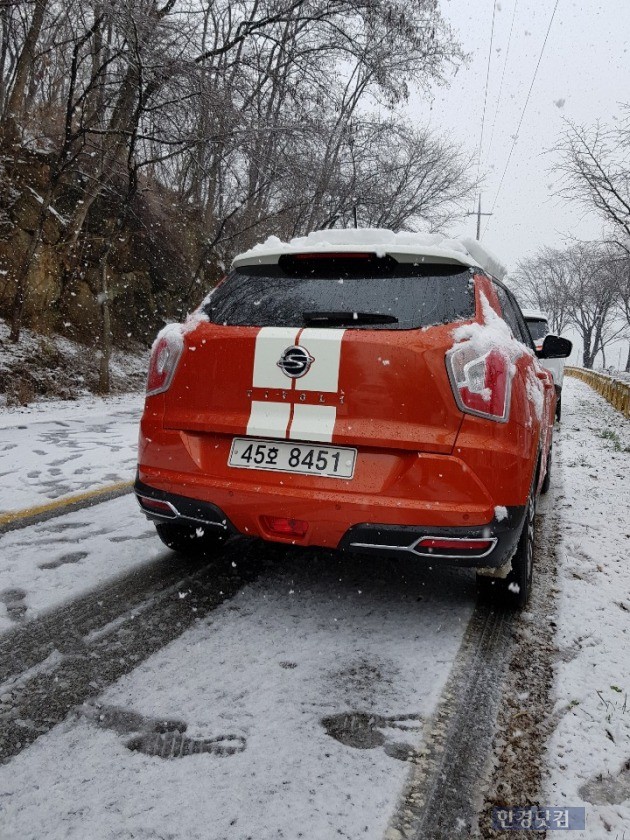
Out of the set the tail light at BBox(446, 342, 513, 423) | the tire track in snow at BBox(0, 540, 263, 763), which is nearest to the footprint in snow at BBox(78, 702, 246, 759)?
the tire track in snow at BBox(0, 540, 263, 763)

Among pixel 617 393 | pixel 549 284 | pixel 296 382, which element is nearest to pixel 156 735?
pixel 296 382

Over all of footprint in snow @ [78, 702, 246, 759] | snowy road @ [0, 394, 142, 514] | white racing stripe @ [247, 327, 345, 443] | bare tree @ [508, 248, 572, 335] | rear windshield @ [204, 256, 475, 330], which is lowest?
snowy road @ [0, 394, 142, 514]

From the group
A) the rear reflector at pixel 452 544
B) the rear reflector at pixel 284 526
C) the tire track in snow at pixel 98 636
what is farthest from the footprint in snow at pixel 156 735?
the rear reflector at pixel 452 544

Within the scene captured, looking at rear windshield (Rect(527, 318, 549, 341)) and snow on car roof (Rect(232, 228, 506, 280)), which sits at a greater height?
snow on car roof (Rect(232, 228, 506, 280))

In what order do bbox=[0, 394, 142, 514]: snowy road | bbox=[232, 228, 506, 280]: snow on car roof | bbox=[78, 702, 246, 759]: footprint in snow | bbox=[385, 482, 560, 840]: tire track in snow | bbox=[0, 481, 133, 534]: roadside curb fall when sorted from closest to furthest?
bbox=[385, 482, 560, 840]: tire track in snow
bbox=[78, 702, 246, 759]: footprint in snow
bbox=[232, 228, 506, 280]: snow on car roof
bbox=[0, 481, 133, 534]: roadside curb
bbox=[0, 394, 142, 514]: snowy road

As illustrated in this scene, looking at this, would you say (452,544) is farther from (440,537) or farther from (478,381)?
(478,381)

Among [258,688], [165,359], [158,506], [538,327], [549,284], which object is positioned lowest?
[258,688]

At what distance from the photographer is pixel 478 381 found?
232 cm

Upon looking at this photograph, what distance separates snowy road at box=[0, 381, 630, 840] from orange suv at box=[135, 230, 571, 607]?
383mm

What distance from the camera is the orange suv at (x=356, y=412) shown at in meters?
2.30

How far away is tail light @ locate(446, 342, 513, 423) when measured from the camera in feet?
7.54

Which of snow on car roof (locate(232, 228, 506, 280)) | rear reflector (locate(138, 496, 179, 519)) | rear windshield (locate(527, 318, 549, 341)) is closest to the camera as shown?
snow on car roof (locate(232, 228, 506, 280))

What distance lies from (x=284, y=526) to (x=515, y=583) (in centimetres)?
111

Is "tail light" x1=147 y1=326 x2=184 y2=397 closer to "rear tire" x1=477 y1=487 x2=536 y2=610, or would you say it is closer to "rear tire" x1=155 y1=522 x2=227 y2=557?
"rear tire" x1=155 y1=522 x2=227 y2=557
